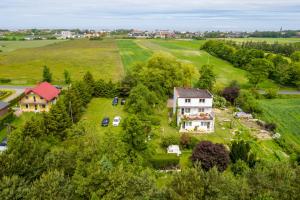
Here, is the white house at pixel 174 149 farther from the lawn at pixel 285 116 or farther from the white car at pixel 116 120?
the lawn at pixel 285 116

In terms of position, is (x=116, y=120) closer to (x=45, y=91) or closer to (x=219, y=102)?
(x=45, y=91)

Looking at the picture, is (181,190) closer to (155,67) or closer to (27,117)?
(27,117)

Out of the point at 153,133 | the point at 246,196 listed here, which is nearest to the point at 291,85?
the point at 153,133

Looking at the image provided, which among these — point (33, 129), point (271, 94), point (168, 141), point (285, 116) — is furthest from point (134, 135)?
point (271, 94)

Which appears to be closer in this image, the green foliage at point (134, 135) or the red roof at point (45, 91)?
the green foliage at point (134, 135)

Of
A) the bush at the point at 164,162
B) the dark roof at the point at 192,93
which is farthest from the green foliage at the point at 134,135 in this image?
the dark roof at the point at 192,93

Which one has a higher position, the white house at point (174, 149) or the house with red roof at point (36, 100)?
the house with red roof at point (36, 100)
